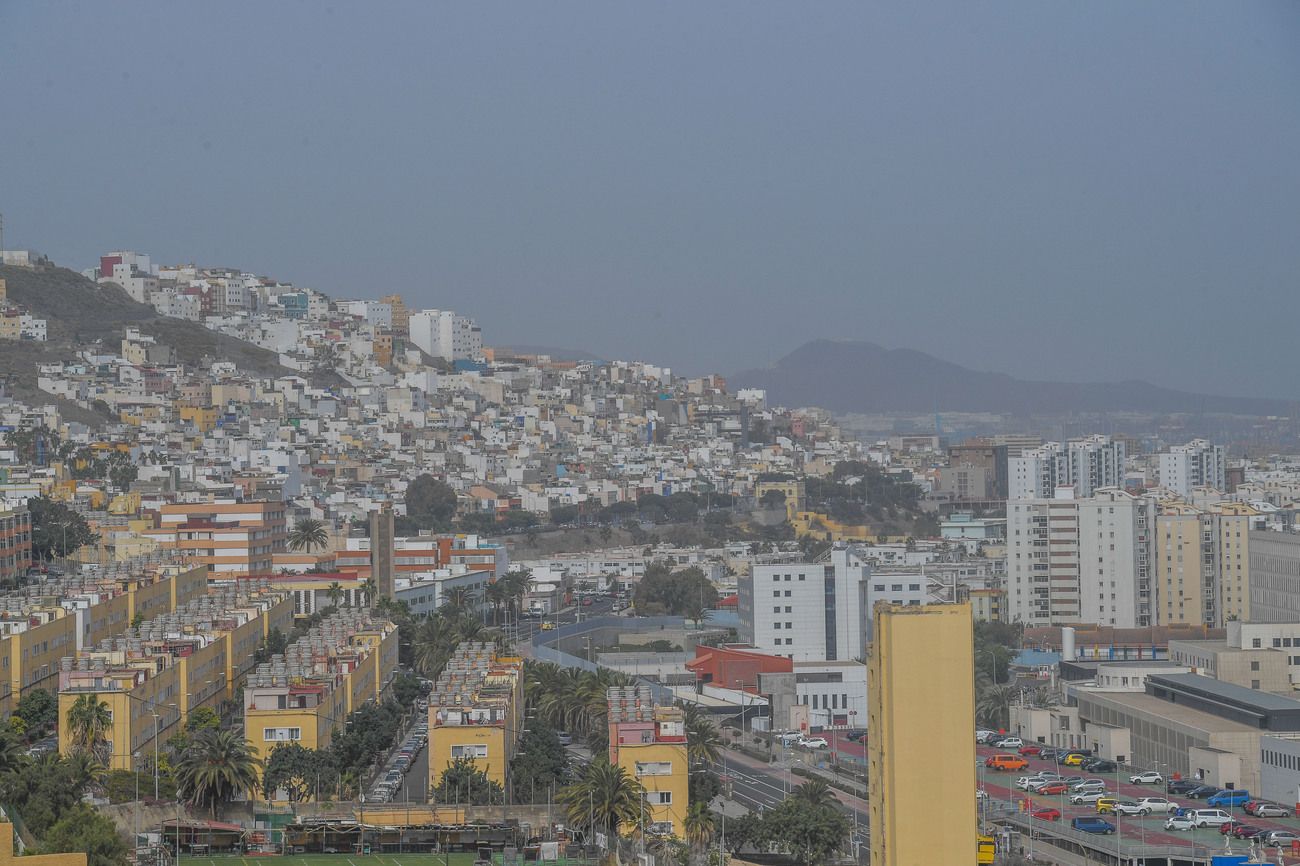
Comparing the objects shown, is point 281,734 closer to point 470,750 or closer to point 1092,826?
point 470,750

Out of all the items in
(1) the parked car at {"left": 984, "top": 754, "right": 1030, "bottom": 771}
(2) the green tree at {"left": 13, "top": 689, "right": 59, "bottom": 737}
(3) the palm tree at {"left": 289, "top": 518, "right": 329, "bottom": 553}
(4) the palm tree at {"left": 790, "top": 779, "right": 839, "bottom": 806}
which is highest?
(3) the palm tree at {"left": 289, "top": 518, "right": 329, "bottom": 553}

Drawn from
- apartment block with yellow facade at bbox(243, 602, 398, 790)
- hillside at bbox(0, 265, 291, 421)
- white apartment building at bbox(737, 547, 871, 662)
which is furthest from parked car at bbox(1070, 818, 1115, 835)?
hillside at bbox(0, 265, 291, 421)

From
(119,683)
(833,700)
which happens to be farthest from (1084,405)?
(119,683)

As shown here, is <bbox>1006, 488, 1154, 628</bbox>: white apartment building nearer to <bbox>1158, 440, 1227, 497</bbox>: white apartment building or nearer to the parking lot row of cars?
the parking lot row of cars

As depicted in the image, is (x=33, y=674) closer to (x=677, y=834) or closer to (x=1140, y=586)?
(x=677, y=834)

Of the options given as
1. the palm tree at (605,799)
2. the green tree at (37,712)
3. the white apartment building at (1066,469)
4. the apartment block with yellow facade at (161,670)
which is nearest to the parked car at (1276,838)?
the palm tree at (605,799)

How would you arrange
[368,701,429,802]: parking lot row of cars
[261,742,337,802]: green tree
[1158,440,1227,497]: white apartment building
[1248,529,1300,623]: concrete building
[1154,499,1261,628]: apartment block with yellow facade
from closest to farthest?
1. [261,742,337,802]: green tree
2. [368,701,429,802]: parking lot row of cars
3. [1248,529,1300,623]: concrete building
4. [1154,499,1261,628]: apartment block with yellow facade
5. [1158,440,1227,497]: white apartment building

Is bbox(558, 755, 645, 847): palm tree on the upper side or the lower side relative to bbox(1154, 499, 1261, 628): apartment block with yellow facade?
lower

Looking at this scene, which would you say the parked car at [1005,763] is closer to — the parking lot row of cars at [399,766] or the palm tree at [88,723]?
the parking lot row of cars at [399,766]
